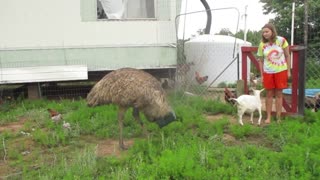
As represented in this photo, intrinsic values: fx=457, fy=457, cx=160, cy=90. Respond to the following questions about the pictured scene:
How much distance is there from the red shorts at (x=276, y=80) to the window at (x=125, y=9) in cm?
381

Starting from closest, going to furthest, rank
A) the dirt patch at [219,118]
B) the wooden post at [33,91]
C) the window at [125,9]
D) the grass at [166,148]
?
the grass at [166,148] < the dirt patch at [219,118] < the window at [125,9] < the wooden post at [33,91]

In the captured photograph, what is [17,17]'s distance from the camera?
9.29 metres

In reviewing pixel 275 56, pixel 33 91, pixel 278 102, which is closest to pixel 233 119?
pixel 278 102

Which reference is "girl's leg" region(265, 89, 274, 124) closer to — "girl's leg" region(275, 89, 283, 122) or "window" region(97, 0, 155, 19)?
"girl's leg" region(275, 89, 283, 122)

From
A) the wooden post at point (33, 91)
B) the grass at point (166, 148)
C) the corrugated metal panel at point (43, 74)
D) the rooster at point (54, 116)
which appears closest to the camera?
the grass at point (166, 148)

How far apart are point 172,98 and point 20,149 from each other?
3.69m

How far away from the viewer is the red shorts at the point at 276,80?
6789 millimetres

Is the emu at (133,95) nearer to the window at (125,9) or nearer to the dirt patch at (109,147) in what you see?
the dirt patch at (109,147)

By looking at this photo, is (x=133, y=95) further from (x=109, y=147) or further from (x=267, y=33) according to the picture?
(x=267, y=33)

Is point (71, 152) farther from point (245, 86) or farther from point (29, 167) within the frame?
point (245, 86)

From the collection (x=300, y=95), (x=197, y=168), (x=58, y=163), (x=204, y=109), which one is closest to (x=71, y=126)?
(x=58, y=163)

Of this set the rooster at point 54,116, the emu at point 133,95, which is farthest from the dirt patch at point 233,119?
the rooster at point 54,116

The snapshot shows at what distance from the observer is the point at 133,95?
560cm

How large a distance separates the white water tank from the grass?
2.97 meters
